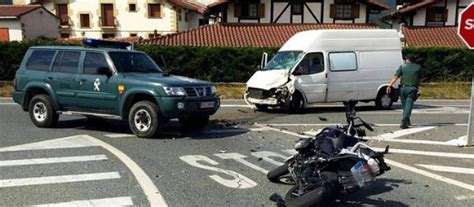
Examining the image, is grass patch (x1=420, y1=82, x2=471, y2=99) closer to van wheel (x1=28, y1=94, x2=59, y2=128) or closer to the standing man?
the standing man

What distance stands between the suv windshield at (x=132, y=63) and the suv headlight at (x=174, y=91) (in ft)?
4.22

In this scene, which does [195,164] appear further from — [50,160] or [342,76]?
[342,76]

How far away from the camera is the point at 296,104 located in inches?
524

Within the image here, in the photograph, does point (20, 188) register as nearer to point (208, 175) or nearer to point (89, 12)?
point (208, 175)

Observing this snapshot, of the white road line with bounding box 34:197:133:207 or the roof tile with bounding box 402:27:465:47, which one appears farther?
the roof tile with bounding box 402:27:465:47

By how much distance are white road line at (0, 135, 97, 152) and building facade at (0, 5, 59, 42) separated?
33.9 metres

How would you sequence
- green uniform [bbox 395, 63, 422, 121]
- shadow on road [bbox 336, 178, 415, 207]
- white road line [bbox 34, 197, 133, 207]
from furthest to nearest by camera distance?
green uniform [bbox 395, 63, 422, 121] < shadow on road [bbox 336, 178, 415, 207] < white road line [bbox 34, 197, 133, 207]

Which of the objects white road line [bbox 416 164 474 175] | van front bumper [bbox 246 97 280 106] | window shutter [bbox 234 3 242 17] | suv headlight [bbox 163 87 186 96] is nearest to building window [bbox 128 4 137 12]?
window shutter [bbox 234 3 242 17]

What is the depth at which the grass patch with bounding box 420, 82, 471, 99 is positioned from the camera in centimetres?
1998

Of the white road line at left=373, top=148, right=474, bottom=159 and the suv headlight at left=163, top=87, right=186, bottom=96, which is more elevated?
the suv headlight at left=163, top=87, right=186, bottom=96

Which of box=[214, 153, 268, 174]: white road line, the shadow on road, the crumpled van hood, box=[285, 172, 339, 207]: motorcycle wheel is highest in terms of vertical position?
the crumpled van hood

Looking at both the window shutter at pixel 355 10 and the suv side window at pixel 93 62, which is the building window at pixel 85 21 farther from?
the suv side window at pixel 93 62

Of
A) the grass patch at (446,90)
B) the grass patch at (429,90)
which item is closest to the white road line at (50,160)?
the grass patch at (429,90)

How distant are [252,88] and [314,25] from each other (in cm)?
1758
